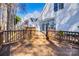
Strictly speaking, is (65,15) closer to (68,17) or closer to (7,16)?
(68,17)

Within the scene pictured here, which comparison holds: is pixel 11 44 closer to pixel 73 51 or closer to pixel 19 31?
pixel 19 31

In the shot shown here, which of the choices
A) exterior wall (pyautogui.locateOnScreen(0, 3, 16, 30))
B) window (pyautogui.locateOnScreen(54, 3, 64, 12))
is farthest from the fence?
exterior wall (pyautogui.locateOnScreen(0, 3, 16, 30))

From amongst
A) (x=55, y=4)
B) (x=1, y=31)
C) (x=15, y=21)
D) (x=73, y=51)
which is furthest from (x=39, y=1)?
(x=73, y=51)

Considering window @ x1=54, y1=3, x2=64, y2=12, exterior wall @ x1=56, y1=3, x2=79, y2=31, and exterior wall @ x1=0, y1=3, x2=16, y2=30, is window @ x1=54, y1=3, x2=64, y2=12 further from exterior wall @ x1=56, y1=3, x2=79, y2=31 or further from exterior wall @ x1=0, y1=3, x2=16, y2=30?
exterior wall @ x1=0, y1=3, x2=16, y2=30

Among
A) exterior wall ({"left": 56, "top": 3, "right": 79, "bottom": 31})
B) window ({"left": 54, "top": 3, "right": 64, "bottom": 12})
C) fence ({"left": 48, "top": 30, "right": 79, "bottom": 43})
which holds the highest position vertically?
window ({"left": 54, "top": 3, "right": 64, "bottom": 12})

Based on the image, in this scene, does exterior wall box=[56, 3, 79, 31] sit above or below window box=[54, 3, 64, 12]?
below

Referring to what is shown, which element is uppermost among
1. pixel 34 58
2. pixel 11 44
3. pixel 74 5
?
pixel 74 5

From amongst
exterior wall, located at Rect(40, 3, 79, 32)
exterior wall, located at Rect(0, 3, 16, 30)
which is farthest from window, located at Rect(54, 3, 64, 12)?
exterior wall, located at Rect(0, 3, 16, 30)

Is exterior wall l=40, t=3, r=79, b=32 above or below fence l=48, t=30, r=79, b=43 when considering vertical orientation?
above

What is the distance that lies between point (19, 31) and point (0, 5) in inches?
12.7

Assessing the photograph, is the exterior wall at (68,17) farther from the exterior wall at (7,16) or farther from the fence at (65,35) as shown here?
the exterior wall at (7,16)

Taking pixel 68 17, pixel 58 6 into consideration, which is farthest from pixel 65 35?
pixel 58 6

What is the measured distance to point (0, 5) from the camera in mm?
1894

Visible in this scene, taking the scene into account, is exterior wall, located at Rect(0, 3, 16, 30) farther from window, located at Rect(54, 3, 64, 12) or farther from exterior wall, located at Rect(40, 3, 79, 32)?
window, located at Rect(54, 3, 64, 12)
